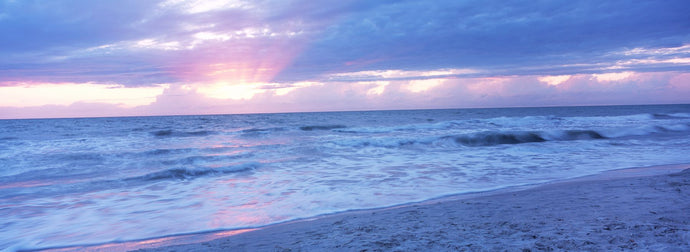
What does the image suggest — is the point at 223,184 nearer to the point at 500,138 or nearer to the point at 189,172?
the point at 189,172

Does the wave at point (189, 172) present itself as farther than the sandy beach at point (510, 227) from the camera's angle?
Yes

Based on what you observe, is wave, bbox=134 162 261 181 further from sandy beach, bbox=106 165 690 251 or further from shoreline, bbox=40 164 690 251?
sandy beach, bbox=106 165 690 251

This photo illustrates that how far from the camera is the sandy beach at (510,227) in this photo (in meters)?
3.55

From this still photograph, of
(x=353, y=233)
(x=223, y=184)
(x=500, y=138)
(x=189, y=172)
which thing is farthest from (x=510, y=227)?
(x=500, y=138)

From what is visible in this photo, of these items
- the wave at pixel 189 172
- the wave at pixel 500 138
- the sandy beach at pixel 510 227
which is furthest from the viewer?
the wave at pixel 500 138

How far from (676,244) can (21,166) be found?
1858 centimetres

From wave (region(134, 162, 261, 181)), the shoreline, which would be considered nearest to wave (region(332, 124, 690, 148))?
wave (region(134, 162, 261, 181))

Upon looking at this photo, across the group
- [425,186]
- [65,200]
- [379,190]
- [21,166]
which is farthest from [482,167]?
[21,166]

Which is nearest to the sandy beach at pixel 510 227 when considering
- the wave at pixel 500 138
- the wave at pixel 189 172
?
the wave at pixel 189 172

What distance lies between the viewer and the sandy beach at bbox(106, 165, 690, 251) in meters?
3.55

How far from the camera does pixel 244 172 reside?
39.0 ft

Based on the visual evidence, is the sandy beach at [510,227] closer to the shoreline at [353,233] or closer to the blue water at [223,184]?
the shoreline at [353,233]

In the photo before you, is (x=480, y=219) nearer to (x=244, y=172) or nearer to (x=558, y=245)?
(x=558, y=245)

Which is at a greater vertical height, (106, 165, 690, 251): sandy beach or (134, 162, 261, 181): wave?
(106, 165, 690, 251): sandy beach
